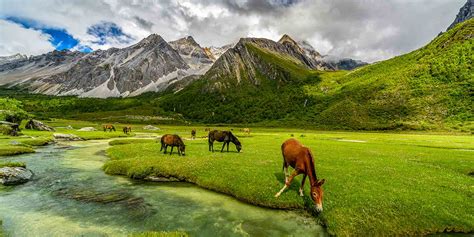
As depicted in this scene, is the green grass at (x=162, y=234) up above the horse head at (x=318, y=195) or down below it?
below

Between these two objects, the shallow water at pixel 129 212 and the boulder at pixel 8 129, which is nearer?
the shallow water at pixel 129 212

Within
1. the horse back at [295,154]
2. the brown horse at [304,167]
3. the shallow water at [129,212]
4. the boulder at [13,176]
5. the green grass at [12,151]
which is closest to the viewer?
the shallow water at [129,212]

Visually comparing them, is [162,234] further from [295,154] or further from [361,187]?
[361,187]

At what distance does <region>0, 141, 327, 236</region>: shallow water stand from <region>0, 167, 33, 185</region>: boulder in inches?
40.2

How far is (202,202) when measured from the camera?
20.2 m

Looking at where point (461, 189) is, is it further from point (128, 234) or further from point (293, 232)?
point (128, 234)

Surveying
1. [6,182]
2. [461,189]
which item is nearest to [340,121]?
[461,189]

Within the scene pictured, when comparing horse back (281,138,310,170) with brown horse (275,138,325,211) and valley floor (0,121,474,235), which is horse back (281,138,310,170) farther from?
valley floor (0,121,474,235)

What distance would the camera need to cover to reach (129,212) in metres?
17.8

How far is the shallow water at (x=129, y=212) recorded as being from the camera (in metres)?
15.2

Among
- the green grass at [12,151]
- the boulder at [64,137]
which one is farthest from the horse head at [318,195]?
the boulder at [64,137]

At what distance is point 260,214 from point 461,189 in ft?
55.0

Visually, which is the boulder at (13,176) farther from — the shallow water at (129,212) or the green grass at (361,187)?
the green grass at (361,187)

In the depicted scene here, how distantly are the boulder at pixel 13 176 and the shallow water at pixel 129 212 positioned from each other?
1.02 meters
